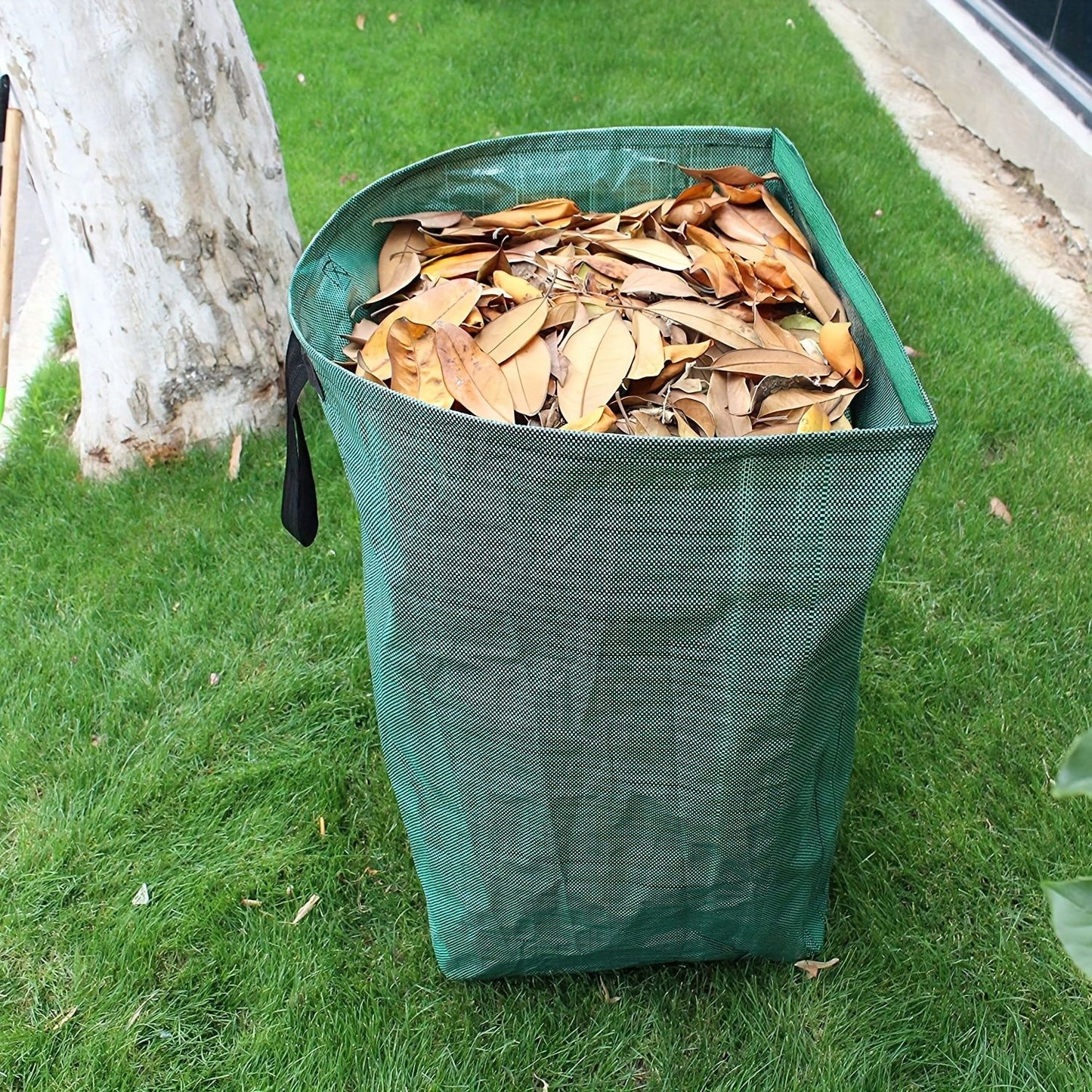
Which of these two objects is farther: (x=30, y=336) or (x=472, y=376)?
(x=30, y=336)

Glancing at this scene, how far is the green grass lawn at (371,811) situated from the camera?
5.67 feet

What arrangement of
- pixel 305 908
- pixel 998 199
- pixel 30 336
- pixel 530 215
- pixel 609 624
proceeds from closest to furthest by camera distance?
1. pixel 609 624
2. pixel 530 215
3. pixel 305 908
4. pixel 30 336
5. pixel 998 199

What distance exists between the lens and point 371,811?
211 centimetres

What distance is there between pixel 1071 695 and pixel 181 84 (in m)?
2.50

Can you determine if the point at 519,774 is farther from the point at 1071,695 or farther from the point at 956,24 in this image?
the point at 956,24

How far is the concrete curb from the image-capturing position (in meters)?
3.19

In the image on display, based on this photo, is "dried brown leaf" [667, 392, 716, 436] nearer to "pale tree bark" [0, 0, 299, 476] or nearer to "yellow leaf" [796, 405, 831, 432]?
"yellow leaf" [796, 405, 831, 432]

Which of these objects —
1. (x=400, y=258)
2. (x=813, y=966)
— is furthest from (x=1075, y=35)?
(x=813, y=966)

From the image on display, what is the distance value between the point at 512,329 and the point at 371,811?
1111 mm

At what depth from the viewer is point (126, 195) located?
2514mm

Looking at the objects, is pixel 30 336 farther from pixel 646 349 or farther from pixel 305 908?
pixel 646 349

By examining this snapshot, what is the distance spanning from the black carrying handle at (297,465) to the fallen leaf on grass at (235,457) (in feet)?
3.78

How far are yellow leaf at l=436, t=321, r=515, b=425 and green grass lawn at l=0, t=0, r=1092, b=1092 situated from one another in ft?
3.47

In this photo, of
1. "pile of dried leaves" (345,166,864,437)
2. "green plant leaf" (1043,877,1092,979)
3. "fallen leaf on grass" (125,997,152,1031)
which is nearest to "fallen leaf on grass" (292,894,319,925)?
"fallen leaf on grass" (125,997,152,1031)
